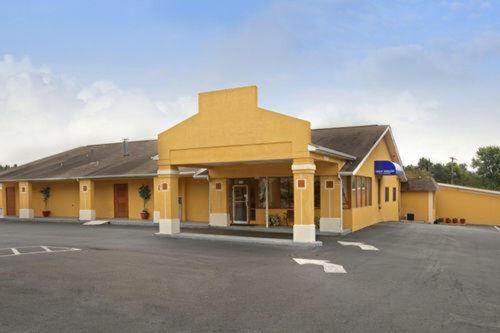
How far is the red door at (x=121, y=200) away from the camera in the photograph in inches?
1129

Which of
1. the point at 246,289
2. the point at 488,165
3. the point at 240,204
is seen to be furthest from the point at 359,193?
the point at 488,165

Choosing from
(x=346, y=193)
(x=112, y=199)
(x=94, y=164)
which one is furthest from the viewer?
(x=94, y=164)

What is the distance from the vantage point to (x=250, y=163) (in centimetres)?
1992

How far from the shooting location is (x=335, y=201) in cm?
2020

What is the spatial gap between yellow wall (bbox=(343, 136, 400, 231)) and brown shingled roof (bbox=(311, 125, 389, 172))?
0.77 metres

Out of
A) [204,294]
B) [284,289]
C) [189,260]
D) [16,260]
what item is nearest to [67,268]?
[16,260]

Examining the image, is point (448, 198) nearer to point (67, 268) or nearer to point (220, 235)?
point (220, 235)

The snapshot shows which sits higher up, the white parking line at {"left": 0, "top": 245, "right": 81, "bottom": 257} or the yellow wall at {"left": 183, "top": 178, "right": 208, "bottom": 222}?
the yellow wall at {"left": 183, "top": 178, "right": 208, "bottom": 222}

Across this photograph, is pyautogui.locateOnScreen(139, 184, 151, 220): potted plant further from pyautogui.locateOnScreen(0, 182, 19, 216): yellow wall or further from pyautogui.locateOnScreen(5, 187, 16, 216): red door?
pyautogui.locateOnScreen(5, 187, 16, 216): red door

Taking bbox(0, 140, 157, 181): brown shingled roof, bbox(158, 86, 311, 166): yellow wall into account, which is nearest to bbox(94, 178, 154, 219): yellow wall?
bbox(0, 140, 157, 181): brown shingled roof

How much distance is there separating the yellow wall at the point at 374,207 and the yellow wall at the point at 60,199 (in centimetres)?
1804

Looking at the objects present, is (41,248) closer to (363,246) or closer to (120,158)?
(363,246)

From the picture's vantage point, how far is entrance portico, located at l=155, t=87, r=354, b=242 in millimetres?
16641

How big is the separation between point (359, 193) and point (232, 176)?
6090 mm
